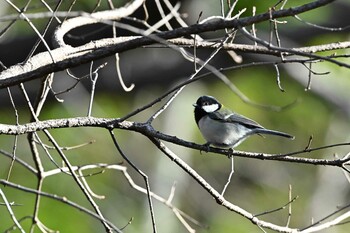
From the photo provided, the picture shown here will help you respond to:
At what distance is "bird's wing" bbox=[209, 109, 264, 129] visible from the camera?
5.07 m

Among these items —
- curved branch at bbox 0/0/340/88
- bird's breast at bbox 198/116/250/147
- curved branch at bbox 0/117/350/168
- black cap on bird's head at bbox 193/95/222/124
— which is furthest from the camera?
black cap on bird's head at bbox 193/95/222/124

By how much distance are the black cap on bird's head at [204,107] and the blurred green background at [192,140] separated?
6.90 feet

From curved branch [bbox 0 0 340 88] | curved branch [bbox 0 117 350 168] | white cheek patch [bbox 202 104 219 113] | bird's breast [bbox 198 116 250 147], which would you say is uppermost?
white cheek patch [bbox 202 104 219 113]

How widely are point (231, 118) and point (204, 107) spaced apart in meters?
0.28

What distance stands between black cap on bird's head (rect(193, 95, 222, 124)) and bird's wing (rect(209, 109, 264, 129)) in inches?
3.2

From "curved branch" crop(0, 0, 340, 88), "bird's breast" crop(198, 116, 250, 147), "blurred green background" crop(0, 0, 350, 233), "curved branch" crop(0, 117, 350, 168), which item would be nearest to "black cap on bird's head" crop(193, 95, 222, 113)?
"bird's breast" crop(198, 116, 250, 147)

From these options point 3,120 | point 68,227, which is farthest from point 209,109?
point 3,120

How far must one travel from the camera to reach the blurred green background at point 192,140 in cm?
801

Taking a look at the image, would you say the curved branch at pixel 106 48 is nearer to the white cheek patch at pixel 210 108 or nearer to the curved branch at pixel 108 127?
the curved branch at pixel 108 127

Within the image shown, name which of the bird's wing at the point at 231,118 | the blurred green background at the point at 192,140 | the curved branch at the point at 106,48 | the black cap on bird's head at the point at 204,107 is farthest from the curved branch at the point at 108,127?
the blurred green background at the point at 192,140

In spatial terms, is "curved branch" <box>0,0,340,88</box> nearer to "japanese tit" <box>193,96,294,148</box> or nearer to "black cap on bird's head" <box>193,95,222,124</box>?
Result: "japanese tit" <box>193,96,294,148</box>

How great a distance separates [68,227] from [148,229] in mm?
1766

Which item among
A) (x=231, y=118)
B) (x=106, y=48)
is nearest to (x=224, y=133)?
(x=231, y=118)

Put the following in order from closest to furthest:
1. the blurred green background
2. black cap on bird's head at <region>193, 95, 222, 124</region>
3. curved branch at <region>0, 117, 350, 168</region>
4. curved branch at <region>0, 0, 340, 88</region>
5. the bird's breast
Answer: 1. curved branch at <region>0, 0, 340, 88</region>
2. curved branch at <region>0, 117, 350, 168</region>
3. the bird's breast
4. black cap on bird's head at <region>193, 95, 222, 124</region>
5. the blurred green background
